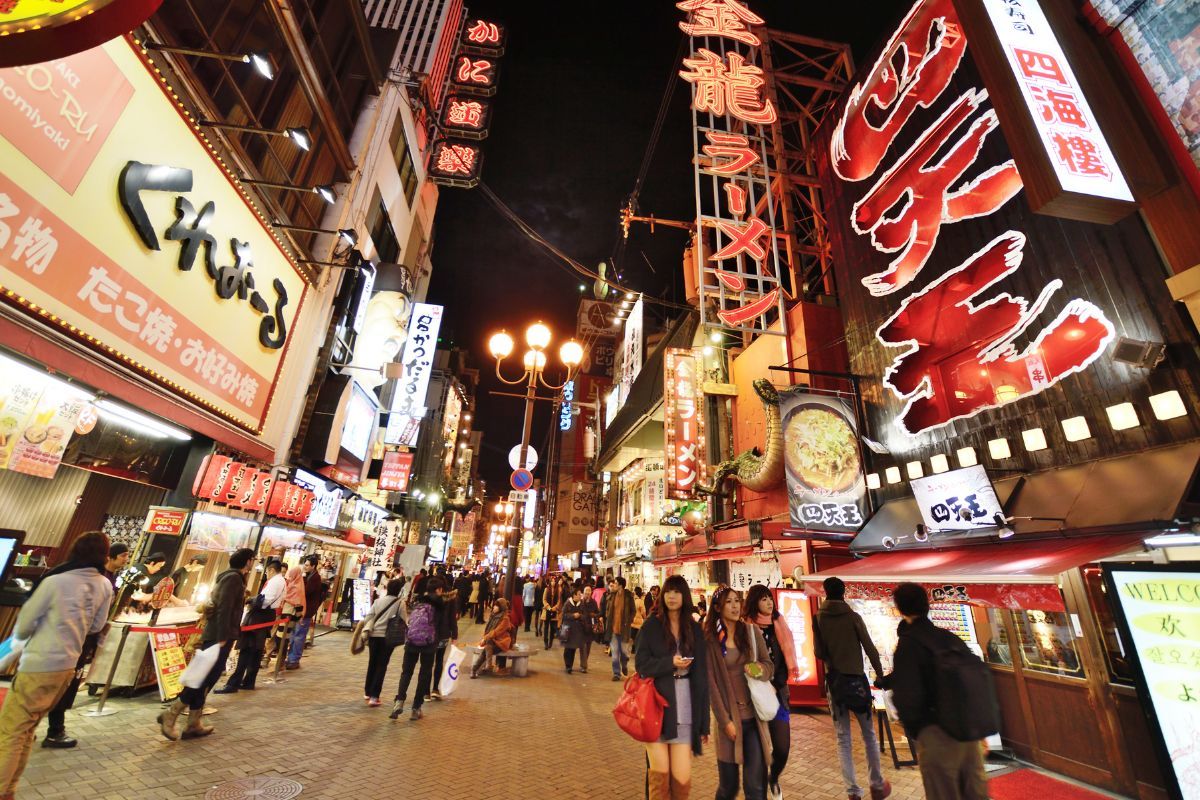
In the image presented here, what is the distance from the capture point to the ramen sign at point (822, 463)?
9613mm

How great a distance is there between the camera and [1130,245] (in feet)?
19.4

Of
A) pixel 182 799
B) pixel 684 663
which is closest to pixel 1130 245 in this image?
pixel 684 663

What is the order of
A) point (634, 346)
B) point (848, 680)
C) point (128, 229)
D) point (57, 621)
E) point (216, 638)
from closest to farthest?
point (57, 621), point (848, 680), point (216, 638), point (128, 229), point (634, 346)

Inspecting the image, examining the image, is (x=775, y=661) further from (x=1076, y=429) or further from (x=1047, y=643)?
(x=1076, y=429)

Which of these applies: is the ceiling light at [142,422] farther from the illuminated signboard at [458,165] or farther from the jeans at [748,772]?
the illuminated signboard at [458,165]

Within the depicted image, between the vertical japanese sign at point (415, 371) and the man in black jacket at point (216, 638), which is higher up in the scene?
the vertical japanese sign at point (415, 371)

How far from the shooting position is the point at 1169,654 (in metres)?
4.09

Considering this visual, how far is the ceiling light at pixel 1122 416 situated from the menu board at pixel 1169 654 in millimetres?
2243

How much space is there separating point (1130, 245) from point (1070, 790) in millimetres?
6369

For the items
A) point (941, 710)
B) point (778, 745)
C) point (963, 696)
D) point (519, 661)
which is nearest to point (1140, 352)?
point (963, 696)

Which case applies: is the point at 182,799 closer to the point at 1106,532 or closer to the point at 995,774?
the point at 995,774

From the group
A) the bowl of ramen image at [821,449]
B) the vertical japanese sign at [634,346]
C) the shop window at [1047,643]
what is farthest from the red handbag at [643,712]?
the vertical japanese sign at [634,346]

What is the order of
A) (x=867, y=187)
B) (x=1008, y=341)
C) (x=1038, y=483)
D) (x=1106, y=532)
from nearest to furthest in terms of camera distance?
(x=1106, y=532), (x=1038, y=483), (x=1008, y=341), (x=867, y=187)

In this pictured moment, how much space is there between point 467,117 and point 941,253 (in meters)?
15.8
